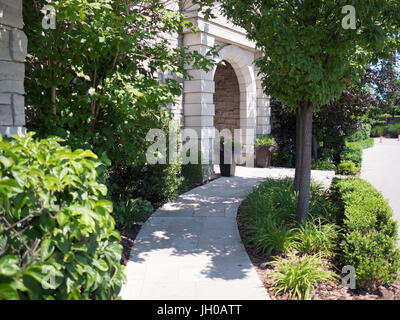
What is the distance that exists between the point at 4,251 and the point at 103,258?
767 mm

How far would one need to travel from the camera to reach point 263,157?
11672 millimetres

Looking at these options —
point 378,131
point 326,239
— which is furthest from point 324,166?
point 378,131

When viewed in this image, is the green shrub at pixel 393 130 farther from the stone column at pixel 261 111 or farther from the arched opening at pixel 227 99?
the arched opening at pixel 227 99

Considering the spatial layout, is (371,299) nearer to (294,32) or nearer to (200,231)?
(200,231)

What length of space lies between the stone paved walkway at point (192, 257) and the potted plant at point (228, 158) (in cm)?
251

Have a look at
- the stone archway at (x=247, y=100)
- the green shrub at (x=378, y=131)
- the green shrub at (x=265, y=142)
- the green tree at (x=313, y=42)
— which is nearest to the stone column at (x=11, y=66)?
the green tree at (x=313, y=42)

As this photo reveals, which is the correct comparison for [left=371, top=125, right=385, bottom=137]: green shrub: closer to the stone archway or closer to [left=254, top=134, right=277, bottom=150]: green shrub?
[left=254, top=134, right=277, bottom=150]: green shrub

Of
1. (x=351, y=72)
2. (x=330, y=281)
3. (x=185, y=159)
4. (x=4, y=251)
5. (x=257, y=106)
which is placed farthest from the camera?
(x=257, y=106)

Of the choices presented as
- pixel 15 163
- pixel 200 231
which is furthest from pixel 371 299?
pixel 15 163

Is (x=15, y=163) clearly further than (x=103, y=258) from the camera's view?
No

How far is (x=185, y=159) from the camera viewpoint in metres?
8.47

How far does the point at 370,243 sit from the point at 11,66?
4041 mm

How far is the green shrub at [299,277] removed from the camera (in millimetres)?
3496

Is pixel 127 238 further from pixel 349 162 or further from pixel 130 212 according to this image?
pixel 349 162
